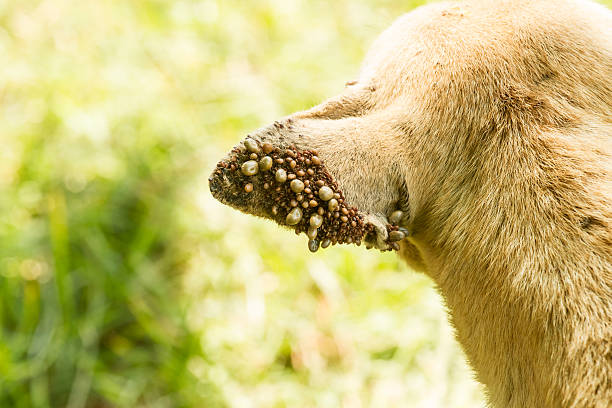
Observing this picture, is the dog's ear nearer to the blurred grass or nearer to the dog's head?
the dog's head

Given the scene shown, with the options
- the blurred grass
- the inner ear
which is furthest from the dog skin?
the blurred grass

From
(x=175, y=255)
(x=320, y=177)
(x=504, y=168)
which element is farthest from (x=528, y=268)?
(x=175, y=255)

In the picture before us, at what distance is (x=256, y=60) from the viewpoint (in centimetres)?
449

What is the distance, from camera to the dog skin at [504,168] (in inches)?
55.6

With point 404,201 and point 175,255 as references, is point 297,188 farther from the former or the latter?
point 175,255

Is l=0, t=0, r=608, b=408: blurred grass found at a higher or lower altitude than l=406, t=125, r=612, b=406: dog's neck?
lower

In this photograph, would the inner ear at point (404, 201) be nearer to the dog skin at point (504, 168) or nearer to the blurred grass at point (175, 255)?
the dog skin at point (504, 168)

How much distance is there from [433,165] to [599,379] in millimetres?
553

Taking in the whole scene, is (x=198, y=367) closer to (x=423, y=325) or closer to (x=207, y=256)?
(x=207, y=256)

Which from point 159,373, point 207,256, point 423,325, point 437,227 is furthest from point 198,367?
point 437,227

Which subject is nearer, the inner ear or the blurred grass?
the inner ear

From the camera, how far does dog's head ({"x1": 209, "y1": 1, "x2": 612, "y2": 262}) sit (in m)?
1.43

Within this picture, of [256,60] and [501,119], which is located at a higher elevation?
[501,119]

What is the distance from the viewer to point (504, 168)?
1.52m
